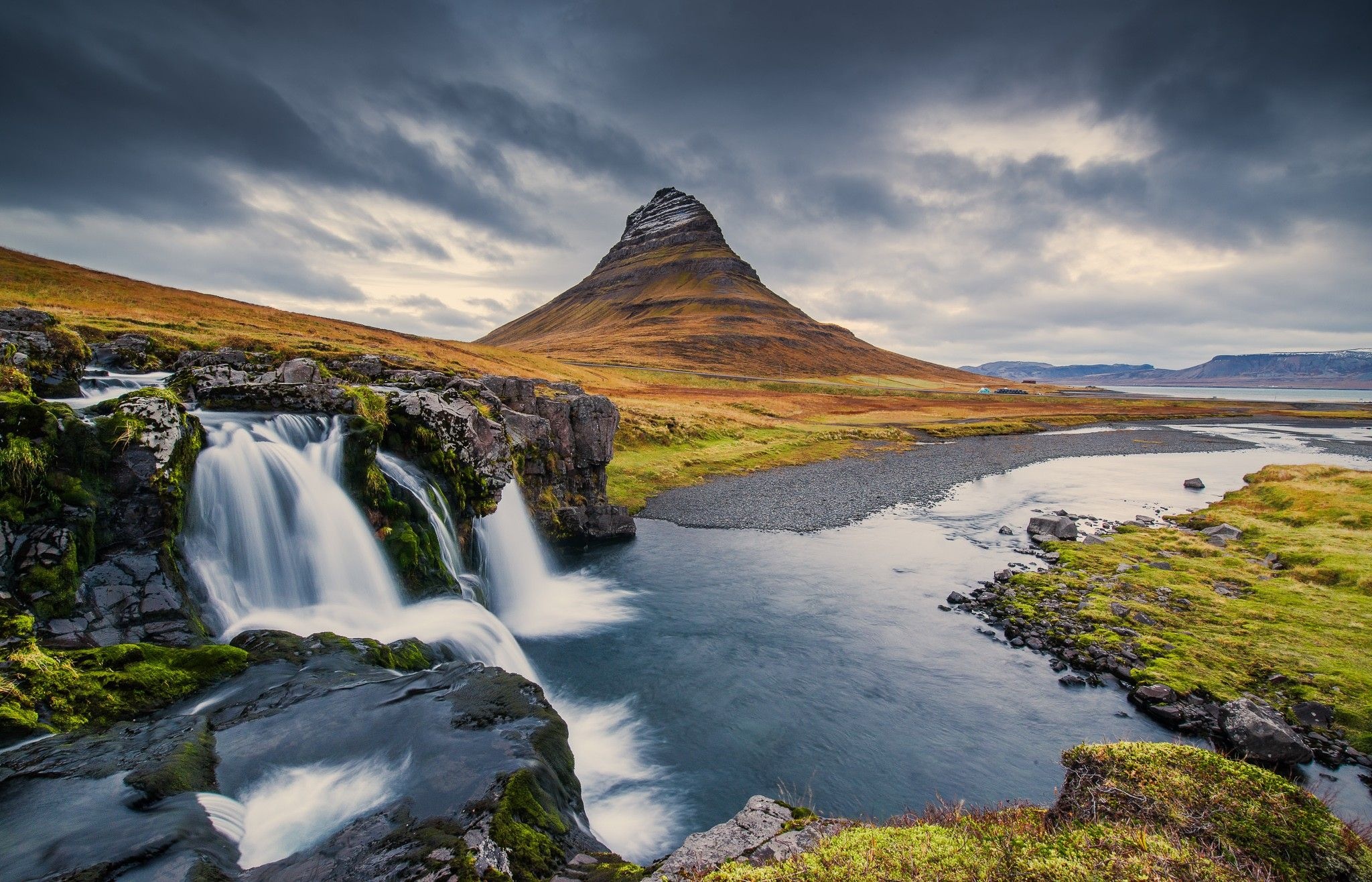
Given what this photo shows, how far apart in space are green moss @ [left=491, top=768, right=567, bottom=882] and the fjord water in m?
4.84

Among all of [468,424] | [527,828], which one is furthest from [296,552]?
[527,828]

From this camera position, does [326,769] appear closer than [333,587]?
Yes

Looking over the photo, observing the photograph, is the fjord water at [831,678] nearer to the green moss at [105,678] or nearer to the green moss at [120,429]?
the green moss at [105,678]

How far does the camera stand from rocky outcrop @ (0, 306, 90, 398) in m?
17.8

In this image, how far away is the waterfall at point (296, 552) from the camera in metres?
13.2

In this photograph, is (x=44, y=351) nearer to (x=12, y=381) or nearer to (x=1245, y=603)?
(x=12, y=381)

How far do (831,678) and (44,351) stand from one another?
93.2 feet

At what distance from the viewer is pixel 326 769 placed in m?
8.47

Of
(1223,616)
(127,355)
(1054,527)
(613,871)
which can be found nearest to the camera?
(613,871)

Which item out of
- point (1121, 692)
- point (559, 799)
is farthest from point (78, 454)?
point (1121, 692)

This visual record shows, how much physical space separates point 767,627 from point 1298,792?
1498 cm

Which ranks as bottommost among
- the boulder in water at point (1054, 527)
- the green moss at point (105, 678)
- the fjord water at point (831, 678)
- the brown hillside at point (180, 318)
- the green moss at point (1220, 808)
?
the fjord water at point (831, 678)

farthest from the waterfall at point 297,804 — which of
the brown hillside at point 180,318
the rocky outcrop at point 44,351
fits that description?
the brown hillside at point 180,318

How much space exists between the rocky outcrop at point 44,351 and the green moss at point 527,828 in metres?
21.4
